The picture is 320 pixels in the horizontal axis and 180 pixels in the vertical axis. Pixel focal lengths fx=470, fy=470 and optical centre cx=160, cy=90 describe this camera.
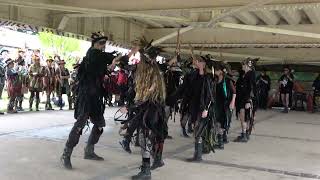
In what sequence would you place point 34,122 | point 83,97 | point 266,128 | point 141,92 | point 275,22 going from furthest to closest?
point 275,22, point 266,128, point 34,122, point 83,97, point 141,92

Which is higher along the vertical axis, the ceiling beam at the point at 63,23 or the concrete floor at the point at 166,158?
the ceiling beam at the point at 63,23

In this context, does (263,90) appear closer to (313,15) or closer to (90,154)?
(313,15)

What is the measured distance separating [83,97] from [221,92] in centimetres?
318

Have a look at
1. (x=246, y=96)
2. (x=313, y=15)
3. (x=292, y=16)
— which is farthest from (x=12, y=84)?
(x=313, y=15)

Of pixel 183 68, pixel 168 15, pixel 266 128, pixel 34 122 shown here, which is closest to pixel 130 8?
pixel 168 15

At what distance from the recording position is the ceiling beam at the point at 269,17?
49.5 feet

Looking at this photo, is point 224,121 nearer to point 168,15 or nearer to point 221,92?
point 221,92

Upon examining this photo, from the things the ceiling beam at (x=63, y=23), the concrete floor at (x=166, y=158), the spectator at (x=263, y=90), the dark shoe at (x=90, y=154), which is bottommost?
the concrete floor at (x=166, y=158)

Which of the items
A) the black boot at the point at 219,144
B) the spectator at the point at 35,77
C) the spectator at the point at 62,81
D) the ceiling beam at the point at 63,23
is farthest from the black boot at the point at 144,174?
the spectator at the point at 62,81

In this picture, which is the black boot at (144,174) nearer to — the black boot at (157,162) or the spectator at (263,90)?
the black boot at (157,162)

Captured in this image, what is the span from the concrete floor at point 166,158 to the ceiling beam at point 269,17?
4789mm

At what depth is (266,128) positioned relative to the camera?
42.1ft

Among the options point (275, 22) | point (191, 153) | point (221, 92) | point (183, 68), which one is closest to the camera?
point (191, 153)

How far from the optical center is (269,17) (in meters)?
15.6
